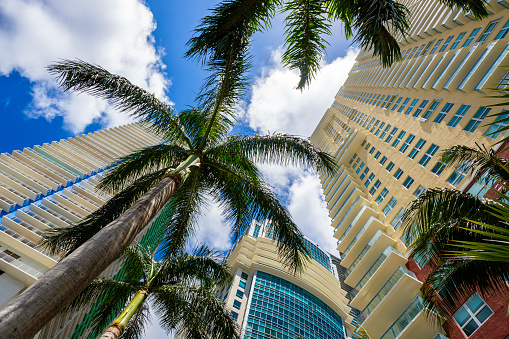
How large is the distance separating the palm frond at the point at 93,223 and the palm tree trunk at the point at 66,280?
8.46 ft

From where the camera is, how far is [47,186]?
2894 centimetres

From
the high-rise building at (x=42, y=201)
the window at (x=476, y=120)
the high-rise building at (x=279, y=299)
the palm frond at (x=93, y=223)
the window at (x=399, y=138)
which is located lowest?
the high-rise building at (x=279, y=299)

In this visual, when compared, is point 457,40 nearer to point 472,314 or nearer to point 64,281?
point 472,314

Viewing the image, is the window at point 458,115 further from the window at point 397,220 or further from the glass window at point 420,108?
the window at point 397,220

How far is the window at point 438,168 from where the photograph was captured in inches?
816

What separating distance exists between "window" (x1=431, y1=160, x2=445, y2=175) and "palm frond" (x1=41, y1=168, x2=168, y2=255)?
1998cm

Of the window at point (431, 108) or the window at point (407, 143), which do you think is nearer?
the window at point (431, 108)

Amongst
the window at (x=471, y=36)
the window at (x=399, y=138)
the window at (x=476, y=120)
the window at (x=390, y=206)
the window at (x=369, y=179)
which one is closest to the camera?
the window at (x=476, y=120)

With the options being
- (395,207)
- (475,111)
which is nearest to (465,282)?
(475,111)

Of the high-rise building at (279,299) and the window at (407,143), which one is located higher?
the window at (407,143)

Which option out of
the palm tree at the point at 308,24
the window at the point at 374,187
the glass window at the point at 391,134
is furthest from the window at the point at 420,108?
the palm tree at the point at 308,24

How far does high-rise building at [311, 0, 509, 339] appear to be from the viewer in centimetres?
1716

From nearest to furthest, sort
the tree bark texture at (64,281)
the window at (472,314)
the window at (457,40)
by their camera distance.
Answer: the tree bark texture at (64,281) → the window at (472,314) → the window at (457,40)

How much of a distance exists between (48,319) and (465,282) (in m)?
9.02
